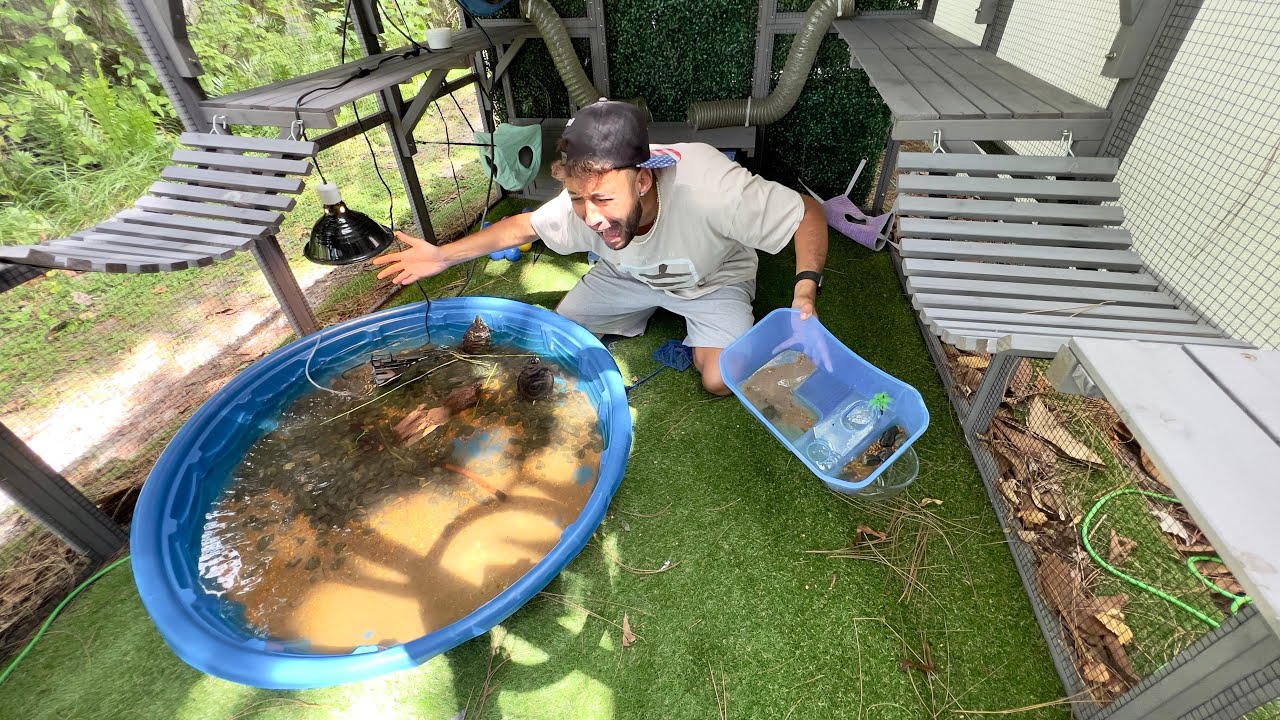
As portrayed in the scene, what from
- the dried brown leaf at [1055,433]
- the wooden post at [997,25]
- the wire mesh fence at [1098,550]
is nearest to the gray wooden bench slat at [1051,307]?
the wire mesh fence at [1098,550]

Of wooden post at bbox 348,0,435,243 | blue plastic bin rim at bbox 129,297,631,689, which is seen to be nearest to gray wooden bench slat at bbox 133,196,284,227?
blue plastic bin rim at bbox 129,297,631,689

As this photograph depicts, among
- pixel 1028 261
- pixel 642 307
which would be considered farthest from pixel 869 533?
pixel 642 307

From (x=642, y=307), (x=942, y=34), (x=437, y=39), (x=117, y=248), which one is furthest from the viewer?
(x=942, y=34)

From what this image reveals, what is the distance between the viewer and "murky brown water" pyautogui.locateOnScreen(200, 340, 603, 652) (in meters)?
2.12

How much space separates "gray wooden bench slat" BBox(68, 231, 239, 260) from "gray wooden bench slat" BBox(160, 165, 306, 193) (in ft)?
1.23

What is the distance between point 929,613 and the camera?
1.98m

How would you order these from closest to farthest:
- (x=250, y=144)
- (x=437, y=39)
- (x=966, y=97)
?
(x=966, y=97) → (x=250, y=144) → (x=437, y=39)

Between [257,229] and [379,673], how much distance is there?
1.79 m

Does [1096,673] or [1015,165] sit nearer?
[1096,673]

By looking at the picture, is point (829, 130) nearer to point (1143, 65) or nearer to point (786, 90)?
point (786, 90)

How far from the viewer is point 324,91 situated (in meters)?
2.70

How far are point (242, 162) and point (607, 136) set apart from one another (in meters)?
1.70

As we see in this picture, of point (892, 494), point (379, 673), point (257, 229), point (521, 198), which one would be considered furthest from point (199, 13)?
point (892, 494)

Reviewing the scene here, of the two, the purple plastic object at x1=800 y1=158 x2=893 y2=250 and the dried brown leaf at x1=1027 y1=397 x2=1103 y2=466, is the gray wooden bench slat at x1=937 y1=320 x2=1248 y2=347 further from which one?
the purple plastic object at x1=800 y1=158 x2=893 y2=250
